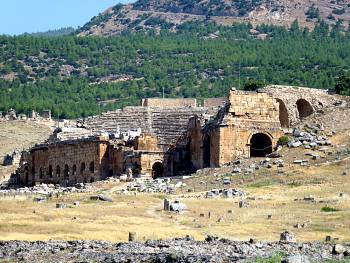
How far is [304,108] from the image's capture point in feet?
242

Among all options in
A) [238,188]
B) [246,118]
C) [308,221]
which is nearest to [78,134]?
[246,118]

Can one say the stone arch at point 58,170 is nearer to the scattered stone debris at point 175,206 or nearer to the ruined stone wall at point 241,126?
the ruined stone wall at point 241,126

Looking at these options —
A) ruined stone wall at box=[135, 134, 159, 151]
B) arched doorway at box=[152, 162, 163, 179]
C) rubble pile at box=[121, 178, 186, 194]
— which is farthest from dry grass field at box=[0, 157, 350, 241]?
ruined stone wall at box=[135, 134, 159, 151]

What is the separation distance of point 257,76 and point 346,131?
60041mm

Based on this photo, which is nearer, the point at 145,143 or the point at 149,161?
the point at 149,161

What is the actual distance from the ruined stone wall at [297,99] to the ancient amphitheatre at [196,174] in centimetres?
8

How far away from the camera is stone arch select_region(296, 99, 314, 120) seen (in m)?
72.9

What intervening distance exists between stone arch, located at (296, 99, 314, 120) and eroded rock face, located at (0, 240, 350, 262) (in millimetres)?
35458

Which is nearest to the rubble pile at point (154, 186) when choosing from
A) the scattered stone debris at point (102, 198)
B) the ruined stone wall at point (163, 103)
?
the scattered stone debris at point (102, 198)

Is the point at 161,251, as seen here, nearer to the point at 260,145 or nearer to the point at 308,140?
the point at 308,140

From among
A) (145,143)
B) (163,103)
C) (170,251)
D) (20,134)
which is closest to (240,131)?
(145,143)

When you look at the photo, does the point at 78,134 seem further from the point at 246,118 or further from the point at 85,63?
the point at 85,63

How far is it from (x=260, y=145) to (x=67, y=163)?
11838mm

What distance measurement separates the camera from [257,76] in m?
128
